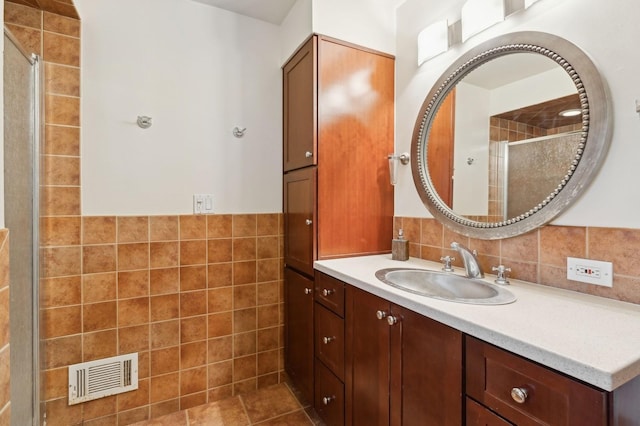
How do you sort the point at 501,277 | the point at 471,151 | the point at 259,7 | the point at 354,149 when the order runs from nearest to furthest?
1. the point at 501,277
2. the point at 471,151
3. the point at 354,149
4. the point at 259,7

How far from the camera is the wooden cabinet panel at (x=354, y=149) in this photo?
5.37ft

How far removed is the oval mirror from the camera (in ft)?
3.43

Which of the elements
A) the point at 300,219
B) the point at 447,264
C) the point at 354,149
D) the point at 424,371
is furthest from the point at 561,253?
the point at 300,219

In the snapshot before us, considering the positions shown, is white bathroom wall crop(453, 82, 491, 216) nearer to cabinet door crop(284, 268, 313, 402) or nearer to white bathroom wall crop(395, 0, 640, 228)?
white bathroom wall crop(395, 0, 640, 228)

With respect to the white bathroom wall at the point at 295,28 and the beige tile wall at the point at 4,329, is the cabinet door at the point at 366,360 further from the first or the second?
the white bathroom wall at the point at 295,28

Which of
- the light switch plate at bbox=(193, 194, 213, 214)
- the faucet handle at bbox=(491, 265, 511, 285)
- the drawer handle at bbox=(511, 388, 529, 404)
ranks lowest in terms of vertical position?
the drawer handle at bbox=(511, 388, 529, 404)

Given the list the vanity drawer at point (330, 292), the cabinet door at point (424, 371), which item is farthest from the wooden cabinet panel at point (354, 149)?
the cabinet door at point (424, 371)

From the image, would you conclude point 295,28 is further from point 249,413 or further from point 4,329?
point 249,413

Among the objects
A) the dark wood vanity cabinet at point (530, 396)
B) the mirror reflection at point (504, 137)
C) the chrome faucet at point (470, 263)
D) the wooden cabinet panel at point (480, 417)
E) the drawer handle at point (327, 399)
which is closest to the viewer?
the dark wood vanity cabinet at point (530, 396)

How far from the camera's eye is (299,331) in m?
1.82

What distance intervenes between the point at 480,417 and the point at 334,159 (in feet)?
4.13

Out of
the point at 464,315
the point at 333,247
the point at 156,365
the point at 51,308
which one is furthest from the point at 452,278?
the point at 51,308

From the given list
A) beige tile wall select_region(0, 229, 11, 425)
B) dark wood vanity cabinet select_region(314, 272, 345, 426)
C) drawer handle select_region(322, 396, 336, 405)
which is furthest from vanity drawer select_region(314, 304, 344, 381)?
beige tile wall select_region(0, 229, 11, 425)

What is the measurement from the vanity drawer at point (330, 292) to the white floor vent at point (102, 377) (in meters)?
1.11
